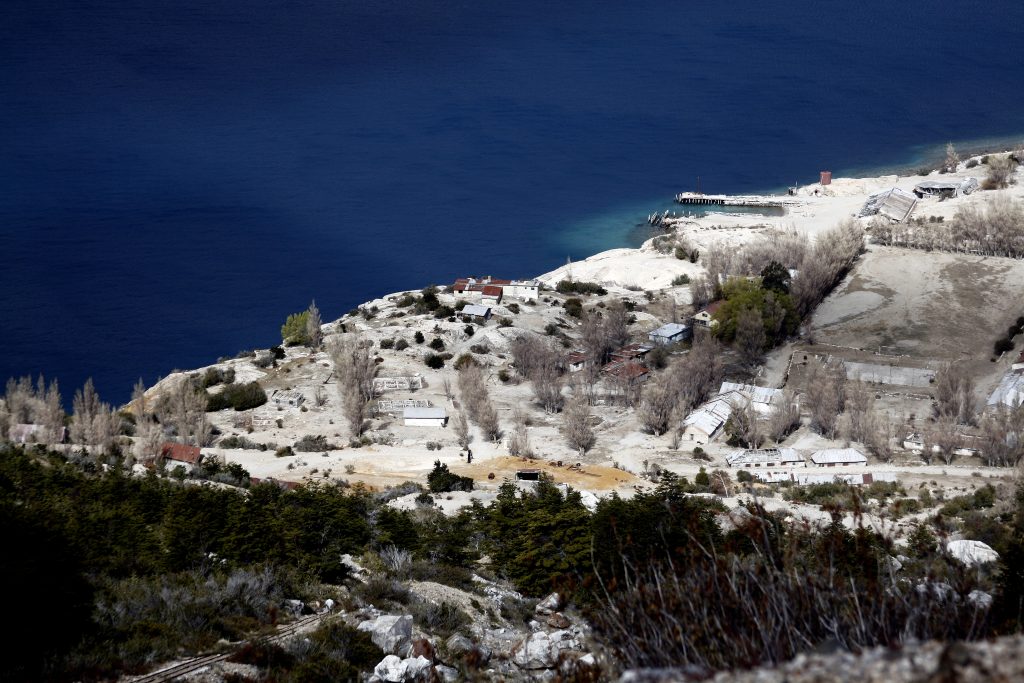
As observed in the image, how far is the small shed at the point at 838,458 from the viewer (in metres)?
42.2

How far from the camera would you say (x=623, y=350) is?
5656 cm

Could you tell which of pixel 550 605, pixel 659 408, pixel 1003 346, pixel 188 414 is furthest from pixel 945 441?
pixel 188 414

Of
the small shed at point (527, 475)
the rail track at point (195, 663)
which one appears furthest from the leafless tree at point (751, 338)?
the rail track at point (195, 663)

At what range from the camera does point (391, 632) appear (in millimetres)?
18109

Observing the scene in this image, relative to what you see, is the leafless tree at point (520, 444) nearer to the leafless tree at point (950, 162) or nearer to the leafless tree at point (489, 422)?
the leafless tree at point (489, 422)

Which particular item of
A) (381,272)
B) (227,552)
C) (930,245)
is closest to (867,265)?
(930,245)

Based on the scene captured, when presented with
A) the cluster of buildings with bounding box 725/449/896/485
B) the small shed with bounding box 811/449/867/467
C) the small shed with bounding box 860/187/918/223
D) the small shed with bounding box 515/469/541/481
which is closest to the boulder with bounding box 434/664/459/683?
the small shed with bounding box 515/469/541/481

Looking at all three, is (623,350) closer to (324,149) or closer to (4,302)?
(4,302)

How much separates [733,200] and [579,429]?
164ft

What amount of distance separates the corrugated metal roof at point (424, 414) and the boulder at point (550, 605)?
85.8 ft

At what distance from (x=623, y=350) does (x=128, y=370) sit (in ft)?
94.9

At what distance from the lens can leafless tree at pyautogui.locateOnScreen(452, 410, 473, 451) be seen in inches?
1789

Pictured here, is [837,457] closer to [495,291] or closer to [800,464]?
[800,464]

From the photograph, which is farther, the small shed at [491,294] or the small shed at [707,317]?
A: the small shed at [491,294]
